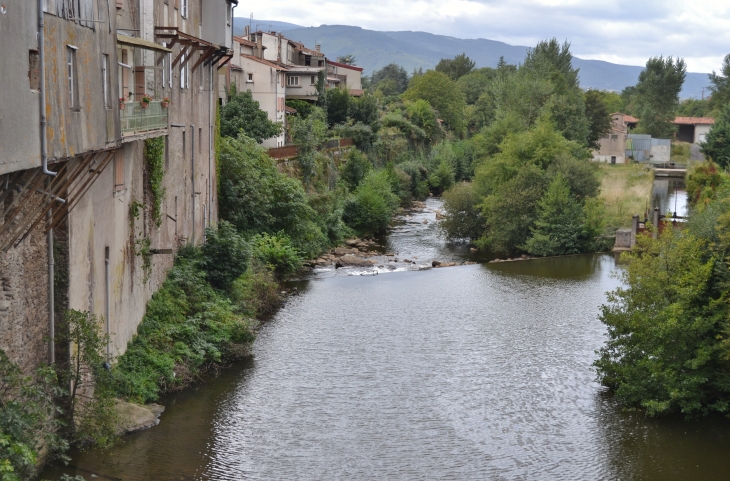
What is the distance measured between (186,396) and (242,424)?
1.97 m

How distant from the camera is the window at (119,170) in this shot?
1684cm

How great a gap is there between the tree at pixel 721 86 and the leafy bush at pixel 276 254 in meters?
90.6

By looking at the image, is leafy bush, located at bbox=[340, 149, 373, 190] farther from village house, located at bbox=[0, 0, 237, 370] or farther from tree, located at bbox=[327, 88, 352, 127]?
village house, located at bbox=[0, 0, 237, 370]

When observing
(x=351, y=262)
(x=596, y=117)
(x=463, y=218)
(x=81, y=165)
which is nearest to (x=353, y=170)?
(x=463, y=218)

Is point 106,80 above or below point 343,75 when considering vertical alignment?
below

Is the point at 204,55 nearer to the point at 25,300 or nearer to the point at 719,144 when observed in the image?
the point at 25,300

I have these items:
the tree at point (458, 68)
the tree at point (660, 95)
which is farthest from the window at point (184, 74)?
the tree at point (458, 68)

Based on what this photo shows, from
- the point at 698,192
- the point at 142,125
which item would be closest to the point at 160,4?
the point at 142,125

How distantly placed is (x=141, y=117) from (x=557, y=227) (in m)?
28.7

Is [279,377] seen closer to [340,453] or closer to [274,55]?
[340,453]

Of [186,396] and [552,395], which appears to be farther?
[552,395]

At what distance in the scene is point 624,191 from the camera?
180ft

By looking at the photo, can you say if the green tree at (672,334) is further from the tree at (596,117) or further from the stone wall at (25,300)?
the tree at (596,117)

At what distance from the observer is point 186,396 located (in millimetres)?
18797
